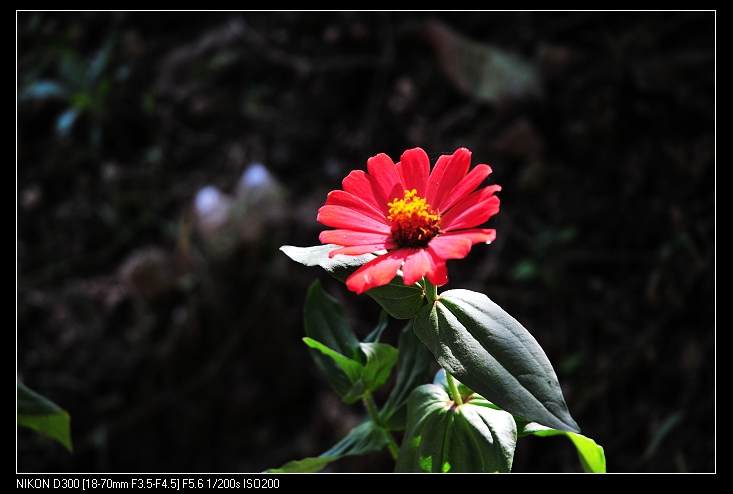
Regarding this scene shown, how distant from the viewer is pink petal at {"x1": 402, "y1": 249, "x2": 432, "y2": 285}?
510 millimetres

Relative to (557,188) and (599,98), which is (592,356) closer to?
(557,188)

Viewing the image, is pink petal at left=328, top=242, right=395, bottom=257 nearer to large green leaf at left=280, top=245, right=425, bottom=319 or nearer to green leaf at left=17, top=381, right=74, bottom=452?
large green leaf at left=280, top=245, right=425, bottom=319

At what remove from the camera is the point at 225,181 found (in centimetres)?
170

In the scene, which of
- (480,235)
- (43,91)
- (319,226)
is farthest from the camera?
(43,91)

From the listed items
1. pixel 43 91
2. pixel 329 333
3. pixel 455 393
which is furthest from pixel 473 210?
pixel 43 91

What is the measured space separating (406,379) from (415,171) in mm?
265

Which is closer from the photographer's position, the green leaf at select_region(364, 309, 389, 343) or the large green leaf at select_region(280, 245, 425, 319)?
the large green leaf at select_region(280, 245, 425, 319)

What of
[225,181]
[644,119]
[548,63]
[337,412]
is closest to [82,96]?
[225,181]

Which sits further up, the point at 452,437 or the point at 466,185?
the point at 466,185

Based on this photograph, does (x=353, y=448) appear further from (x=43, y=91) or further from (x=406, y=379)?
(x=43, y=91)

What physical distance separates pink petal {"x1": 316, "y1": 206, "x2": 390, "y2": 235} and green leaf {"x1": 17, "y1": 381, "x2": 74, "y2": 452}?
1.40ft

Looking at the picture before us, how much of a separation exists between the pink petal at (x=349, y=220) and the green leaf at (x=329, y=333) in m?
0.16

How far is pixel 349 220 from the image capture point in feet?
2.02

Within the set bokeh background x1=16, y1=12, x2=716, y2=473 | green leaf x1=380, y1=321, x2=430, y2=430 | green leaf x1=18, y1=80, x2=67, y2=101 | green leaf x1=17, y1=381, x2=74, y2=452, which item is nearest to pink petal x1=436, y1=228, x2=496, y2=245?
green leaf x1=380, y1=321, x2=430, y2=430
